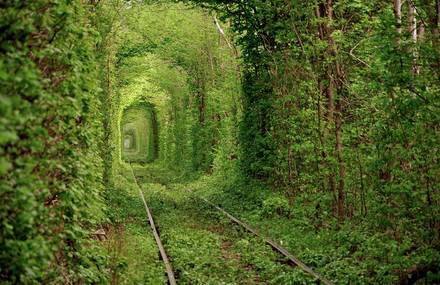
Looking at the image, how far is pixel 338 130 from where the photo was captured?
43.1ft

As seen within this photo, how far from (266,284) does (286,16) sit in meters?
8.62

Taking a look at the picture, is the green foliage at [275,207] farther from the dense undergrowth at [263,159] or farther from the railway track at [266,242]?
the railway track at [266,242]

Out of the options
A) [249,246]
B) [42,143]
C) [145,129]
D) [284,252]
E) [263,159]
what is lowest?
[249,246]

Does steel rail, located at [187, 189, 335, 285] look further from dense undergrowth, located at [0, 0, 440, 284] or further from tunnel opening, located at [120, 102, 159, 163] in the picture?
tunnel opening, located at [120, 102, 159, 163]

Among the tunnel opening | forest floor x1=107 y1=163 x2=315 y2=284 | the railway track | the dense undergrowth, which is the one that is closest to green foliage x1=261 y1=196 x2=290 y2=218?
the dense undergrowth

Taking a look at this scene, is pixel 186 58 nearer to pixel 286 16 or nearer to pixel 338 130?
pixel 286 16

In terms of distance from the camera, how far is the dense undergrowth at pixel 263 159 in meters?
4.97

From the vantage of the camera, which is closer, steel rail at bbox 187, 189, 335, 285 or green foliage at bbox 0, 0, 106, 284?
green foliage at bbox 0, 0, 106, 284

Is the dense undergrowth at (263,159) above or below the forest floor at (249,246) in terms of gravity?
above

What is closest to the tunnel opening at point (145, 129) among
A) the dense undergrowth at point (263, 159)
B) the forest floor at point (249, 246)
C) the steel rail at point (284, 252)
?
the dense undergrowth at point (263, 159)

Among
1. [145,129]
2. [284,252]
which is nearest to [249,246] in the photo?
[284,252]

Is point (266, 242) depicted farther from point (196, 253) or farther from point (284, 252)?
point (196, 253)

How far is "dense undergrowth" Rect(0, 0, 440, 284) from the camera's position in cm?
497

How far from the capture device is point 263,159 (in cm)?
2095
